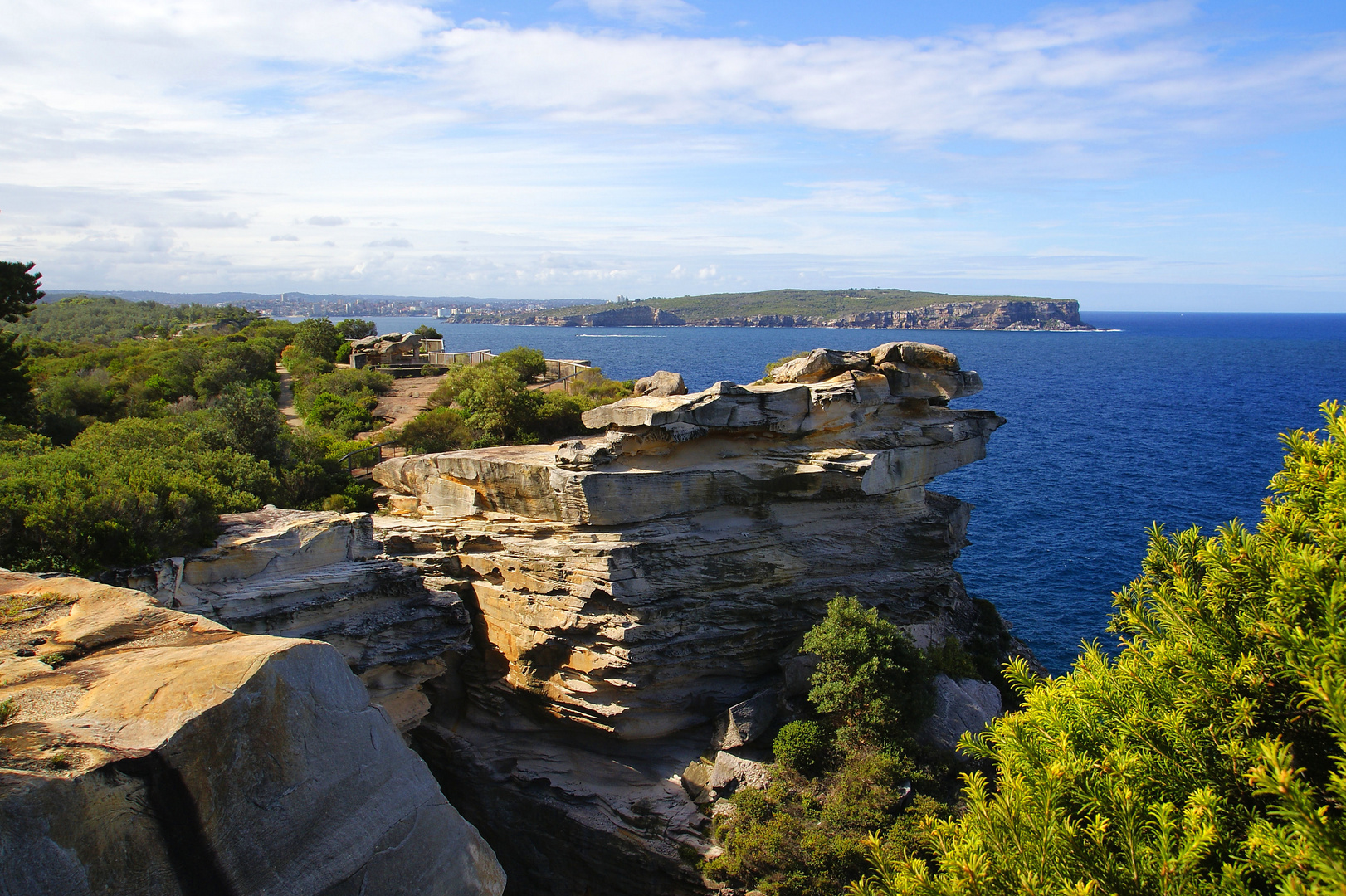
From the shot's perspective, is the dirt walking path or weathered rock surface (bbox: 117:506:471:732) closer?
weathered rock surface (bbox: 117:506:471:732)

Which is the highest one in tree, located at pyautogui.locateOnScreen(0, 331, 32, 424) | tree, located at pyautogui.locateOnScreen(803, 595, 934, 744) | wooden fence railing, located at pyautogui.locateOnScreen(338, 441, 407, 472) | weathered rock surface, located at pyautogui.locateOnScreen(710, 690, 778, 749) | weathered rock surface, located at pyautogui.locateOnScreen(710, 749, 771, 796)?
tree, located at pyautogui.locateOnScreen(0, 331, 32, 424)

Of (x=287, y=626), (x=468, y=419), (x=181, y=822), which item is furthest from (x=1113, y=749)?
(x=468, y=419)

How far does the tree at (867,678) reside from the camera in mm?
19672

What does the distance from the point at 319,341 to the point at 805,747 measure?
2073 inches

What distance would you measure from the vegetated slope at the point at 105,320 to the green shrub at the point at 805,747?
240 ft

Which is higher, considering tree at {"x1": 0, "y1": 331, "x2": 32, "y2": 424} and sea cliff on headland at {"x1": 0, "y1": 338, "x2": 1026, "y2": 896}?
tree at {"x1": 0, "y1": 331, "x2": 32, "y2": 424}

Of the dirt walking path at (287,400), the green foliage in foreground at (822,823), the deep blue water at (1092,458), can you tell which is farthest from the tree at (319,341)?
the green foliage in foreground at (822,823)

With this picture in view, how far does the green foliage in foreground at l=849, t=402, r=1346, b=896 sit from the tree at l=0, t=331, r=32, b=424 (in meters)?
30.2

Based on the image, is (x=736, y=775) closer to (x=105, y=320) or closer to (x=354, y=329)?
(x=354, y=329)

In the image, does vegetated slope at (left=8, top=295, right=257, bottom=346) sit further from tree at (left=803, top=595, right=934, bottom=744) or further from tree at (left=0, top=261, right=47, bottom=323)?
tree at (left=803, top=595, right=934, bottom=744)

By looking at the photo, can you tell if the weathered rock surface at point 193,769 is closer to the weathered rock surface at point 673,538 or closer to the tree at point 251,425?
the weathered rock surface at point 673,538

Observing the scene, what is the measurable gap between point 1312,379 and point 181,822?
5259 inches

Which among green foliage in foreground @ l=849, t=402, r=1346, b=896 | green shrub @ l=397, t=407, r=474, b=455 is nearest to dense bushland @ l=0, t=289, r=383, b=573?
green shrub @ l=397, t=407, r=474, b=455

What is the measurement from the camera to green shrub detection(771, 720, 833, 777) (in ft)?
64.9
